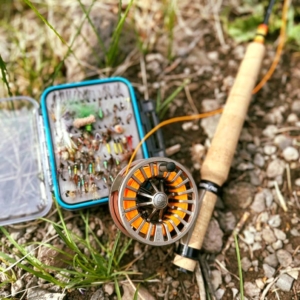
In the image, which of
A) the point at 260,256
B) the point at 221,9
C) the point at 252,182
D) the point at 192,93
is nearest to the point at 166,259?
the point at 260,256

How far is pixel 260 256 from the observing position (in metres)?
2.07

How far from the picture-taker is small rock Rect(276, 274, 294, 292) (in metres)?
1.98

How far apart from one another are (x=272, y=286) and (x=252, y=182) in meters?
0.53

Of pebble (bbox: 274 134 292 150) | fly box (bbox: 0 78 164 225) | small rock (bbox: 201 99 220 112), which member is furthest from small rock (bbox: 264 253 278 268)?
small rock (bbox: 201 99 220 112)

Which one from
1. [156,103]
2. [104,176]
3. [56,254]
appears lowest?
[56,254]

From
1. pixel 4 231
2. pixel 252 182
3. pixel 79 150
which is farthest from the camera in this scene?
pixel 252 182

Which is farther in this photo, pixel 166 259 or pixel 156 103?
pixel 156 103

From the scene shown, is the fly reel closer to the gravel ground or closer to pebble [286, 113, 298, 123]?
the gravel ground

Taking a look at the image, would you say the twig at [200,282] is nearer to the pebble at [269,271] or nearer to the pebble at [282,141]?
the pebble at [269,271]

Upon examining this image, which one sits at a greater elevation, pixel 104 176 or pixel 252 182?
pixel 104 176

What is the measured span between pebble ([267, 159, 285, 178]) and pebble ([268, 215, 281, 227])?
8.7 inches

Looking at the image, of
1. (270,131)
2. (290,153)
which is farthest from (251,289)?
(270,131)

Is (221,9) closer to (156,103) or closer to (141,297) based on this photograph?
(156,103)

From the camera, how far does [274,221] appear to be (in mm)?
2139
